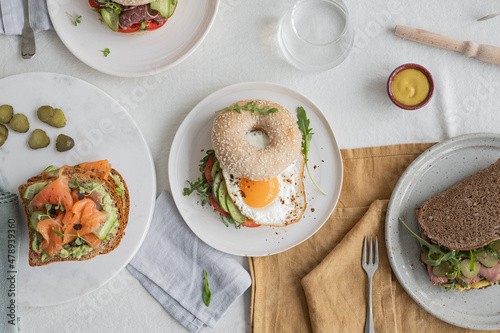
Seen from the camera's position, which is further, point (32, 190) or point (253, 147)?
point (253, 147)

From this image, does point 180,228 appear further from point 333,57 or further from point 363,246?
point 333,57

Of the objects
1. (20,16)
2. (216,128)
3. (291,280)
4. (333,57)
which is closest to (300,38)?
(333,57)

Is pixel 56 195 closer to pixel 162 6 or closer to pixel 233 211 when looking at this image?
pixel 233 211

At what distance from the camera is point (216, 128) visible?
2.46 m

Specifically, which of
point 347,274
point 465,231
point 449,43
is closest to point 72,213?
point 347,274

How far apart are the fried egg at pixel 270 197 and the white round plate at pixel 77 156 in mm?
516

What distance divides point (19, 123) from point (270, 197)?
4.76ft

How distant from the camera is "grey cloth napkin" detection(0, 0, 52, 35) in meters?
2.60

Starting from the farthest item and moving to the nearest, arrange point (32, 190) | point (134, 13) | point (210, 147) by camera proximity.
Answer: point (210, 147) < point (134, 13) < point (32, 190)

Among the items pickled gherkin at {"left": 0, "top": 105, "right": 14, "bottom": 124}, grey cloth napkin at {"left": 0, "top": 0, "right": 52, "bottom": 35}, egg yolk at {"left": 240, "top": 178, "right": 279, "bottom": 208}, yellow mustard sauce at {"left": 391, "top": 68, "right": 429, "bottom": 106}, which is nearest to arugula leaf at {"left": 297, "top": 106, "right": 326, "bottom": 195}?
A: egg yolk at {"left": 240, "top": 178, "right": 279, "bottom": 208}

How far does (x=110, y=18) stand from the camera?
249 cm

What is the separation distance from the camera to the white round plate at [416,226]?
2.65 meters

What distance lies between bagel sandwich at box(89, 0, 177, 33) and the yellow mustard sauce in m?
1.34

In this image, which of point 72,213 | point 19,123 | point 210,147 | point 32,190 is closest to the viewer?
point 72,213
